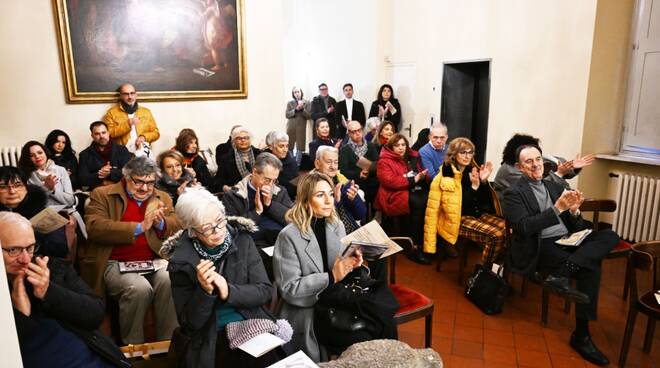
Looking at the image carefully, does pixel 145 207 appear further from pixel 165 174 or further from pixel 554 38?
pixel 554 38

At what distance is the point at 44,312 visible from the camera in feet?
6.60

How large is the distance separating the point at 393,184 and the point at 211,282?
314 centimetres

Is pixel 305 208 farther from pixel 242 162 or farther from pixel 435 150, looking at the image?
pixel 435 150

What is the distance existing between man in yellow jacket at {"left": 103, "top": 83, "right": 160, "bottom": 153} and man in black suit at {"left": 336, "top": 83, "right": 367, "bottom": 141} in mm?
4435

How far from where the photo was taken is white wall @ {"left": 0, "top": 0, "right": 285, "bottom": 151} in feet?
18.2

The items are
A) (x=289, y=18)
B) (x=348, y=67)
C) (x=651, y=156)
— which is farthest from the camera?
(x=289, y=18)

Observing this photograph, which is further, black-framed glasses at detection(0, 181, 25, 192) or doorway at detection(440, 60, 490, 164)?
doorway at detection(440, 60, 490, 164)

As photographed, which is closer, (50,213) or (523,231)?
(50,213)

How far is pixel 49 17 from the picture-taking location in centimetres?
559

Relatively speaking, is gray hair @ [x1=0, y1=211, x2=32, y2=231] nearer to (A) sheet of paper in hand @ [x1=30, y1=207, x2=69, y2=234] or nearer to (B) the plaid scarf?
(A) sheet of paper in hand @ [x1=30, y1=207, x2=69, y2=234]

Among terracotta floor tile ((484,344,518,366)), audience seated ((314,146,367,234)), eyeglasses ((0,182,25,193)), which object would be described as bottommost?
terracotta floor tile ((484,344,518,366))

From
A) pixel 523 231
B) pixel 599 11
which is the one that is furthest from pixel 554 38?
pixel 523 231

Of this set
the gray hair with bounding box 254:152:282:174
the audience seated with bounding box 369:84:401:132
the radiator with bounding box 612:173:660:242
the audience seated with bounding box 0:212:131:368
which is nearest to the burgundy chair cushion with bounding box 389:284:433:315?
the gray hair with bounding box 254:152:282:174

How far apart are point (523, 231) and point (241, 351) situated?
2.29 metres
